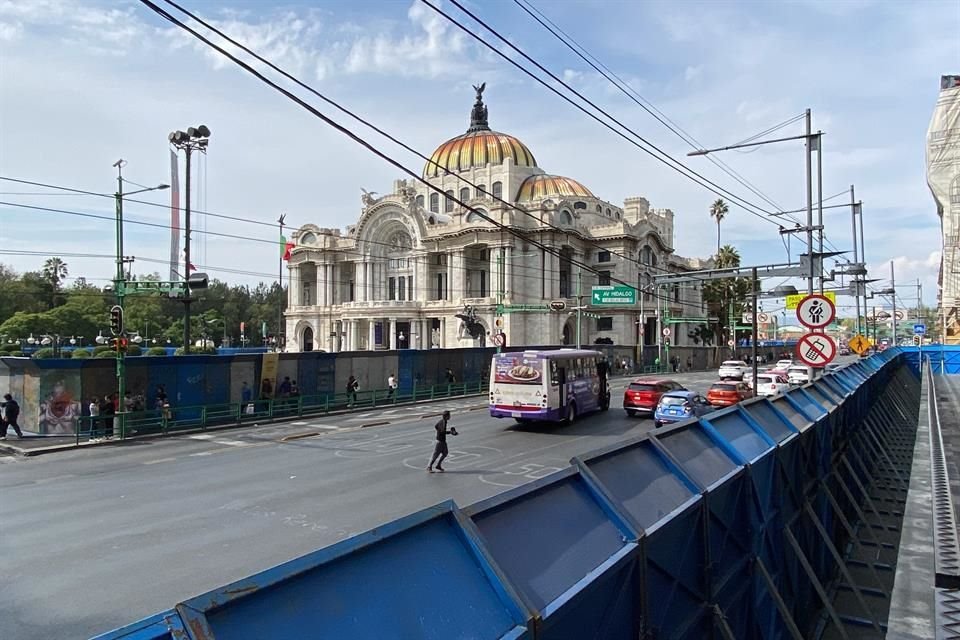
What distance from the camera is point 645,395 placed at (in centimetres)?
2586

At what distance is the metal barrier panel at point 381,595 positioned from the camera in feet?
6.79

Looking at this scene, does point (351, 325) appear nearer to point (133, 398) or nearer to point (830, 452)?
point (133, 398)

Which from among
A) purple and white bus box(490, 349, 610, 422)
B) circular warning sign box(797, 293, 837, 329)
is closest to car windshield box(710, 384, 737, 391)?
purple and white bus box(490, 349, 610, 422)

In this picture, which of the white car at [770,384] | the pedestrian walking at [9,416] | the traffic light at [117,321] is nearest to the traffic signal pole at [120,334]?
the traffic light at [117,321]

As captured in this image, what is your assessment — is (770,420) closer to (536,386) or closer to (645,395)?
(536,386)

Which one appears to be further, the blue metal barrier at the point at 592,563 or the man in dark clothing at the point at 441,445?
the man in dark clothing at the point at 441,445

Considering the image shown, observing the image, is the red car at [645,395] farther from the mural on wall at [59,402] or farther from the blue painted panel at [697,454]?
the mural on wall at [59,402]

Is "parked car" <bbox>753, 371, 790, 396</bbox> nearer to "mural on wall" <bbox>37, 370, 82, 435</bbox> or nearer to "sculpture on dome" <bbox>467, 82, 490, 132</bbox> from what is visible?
"mural on wall" <bbox>37, 370, 82, 435</bbox>

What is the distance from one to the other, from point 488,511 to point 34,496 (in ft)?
47.7

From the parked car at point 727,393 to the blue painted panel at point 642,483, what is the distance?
72.7ft

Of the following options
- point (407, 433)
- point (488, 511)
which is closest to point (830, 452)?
point (488, 511)

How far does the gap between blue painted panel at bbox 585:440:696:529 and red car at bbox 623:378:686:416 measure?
21436 millimetres

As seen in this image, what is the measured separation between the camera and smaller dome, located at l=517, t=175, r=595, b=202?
85850 millimetres

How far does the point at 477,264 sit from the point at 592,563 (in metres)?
78.9
